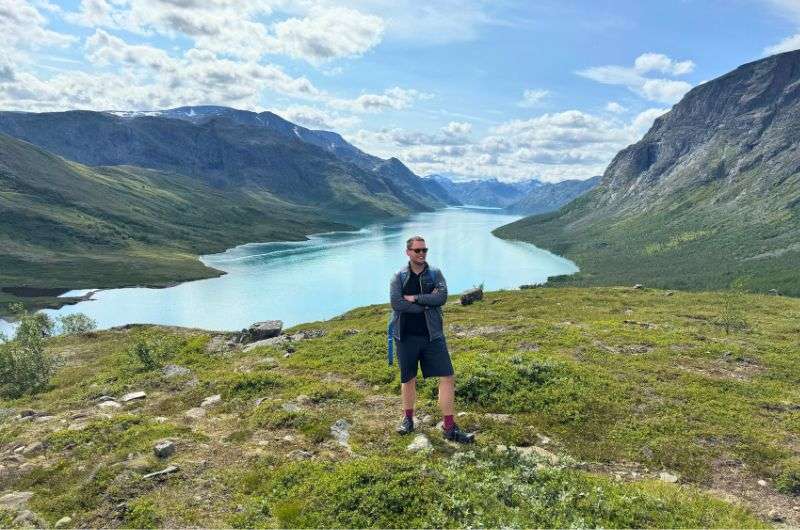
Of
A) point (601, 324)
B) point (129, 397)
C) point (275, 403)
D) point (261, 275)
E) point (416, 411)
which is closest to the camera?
point (416, 411)

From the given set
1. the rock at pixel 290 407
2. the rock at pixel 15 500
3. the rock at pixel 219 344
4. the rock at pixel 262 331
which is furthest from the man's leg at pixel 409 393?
the rock at pixel 262 331

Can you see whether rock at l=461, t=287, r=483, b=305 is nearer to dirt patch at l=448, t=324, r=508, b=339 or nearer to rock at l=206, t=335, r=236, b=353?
dirt patch at l=448, t=324, r=508, b=339

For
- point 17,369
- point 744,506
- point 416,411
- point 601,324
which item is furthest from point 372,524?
point 17,369

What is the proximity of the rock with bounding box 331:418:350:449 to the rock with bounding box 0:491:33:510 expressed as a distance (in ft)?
→ 25.0

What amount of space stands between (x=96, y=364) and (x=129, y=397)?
17116 mm

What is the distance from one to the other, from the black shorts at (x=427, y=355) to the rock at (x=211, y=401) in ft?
30.7

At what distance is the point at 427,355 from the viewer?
1345 cm

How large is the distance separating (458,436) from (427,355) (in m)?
2.43

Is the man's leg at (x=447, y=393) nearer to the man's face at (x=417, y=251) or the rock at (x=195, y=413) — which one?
the man's face at (x=417, y=251)

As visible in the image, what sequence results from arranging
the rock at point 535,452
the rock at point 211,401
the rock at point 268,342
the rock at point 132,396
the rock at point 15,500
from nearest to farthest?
the rock at point 15,500
the rock at point 535,452
the rock at point 211,401
the rock at point 132,396
the rock at point 268,342

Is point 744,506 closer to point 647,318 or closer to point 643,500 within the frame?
point 643,500

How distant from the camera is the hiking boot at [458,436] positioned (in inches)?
525

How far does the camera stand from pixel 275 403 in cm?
1722

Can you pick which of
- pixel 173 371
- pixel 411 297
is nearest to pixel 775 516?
pixel 411 297
